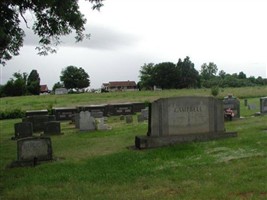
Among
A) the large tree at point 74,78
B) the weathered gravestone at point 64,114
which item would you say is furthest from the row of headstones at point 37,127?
the large tree at point 74,78

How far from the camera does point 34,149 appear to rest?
34.8ft

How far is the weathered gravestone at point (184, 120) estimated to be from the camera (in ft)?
38.8

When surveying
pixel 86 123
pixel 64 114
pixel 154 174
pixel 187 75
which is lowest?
pixel 154 174

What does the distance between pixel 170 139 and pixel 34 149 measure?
13.1 feet

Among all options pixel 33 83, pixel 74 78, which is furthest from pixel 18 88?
pixel 74 78

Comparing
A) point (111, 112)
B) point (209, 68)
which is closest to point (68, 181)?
point (111, 112)

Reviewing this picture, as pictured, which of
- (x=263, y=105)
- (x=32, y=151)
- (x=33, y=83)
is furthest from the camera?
(x=33, y=83)

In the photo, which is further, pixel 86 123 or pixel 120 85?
pixel 120 85

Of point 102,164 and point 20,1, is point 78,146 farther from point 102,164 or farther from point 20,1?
point 20,1

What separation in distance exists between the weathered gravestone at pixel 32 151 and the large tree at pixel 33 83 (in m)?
94.8

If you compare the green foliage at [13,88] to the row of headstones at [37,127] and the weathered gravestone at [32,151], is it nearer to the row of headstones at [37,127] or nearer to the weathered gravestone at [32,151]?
the row of headstones at [37,127]

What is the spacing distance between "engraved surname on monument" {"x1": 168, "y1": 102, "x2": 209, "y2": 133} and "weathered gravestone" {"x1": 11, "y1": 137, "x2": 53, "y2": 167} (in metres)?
3.84

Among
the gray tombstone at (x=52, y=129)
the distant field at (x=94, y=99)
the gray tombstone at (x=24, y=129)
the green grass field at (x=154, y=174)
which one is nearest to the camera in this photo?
the green grass field at (x=154, y=174)

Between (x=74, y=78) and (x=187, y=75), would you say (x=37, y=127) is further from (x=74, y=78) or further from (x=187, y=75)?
(x=74, y=78)
